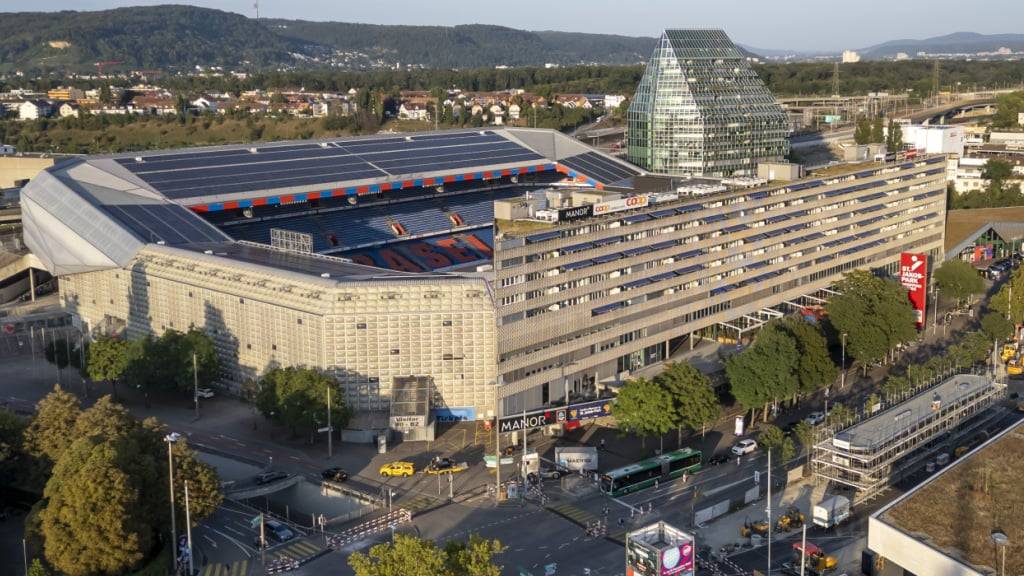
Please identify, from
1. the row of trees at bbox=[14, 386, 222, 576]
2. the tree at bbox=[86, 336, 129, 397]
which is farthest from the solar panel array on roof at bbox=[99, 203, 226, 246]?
the row of trees at bbox=[14, 386, 222, 576]

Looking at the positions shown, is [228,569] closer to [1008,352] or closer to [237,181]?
[237,181]

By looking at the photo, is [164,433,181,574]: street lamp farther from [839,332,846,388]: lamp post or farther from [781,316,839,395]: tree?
[839,332,846,388]: lamp post

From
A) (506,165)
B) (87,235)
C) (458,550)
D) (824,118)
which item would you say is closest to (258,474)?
(458,550)

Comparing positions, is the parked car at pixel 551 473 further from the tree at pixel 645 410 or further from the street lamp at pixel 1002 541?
the street lamp at pixel 1002 541

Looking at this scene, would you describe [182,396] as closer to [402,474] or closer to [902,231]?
[402,474]

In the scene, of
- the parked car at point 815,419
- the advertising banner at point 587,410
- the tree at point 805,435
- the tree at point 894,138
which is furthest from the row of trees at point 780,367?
the tree at point 894,138

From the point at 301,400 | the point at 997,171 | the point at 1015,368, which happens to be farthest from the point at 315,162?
the point at 997,171
